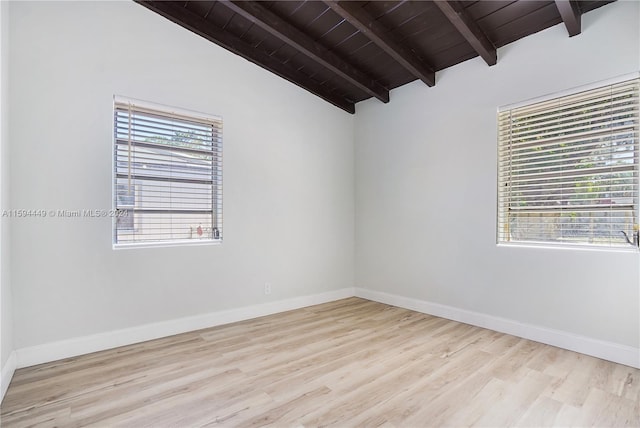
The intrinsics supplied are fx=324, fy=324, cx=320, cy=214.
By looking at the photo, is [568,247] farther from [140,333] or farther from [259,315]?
[140,333]

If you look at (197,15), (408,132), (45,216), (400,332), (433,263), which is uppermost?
(197,15)

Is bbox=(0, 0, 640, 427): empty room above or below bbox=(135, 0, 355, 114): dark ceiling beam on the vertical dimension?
below

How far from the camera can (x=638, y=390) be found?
2.12 metres

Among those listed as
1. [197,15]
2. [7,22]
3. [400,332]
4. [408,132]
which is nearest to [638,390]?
[400,332]

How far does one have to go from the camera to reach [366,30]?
289 centimetres

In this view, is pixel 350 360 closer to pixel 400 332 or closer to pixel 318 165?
pixel 400 332

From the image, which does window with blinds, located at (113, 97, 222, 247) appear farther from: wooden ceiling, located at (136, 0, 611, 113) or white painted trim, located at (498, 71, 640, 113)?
white painted trim, located at (498, 71, 640, 113)

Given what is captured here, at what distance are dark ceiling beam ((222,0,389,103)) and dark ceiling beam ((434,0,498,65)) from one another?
1.25 m

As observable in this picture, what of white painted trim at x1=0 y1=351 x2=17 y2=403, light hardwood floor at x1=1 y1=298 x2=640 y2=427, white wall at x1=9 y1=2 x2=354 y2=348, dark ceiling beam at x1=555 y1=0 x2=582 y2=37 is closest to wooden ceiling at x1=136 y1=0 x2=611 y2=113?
dark ceiling beam at x1=555 y1=0 x2=582 y2=37

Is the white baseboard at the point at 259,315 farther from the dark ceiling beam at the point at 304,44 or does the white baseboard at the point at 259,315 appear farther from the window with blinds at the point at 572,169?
the dark ceiling beam at the point at 304,44

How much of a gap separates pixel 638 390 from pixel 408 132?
9.94 feet

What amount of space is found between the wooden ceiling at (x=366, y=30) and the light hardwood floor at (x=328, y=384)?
8.91 ft

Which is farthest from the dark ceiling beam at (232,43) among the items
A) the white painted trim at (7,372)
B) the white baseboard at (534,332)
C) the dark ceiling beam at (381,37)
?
the white painted trim at (7,372)

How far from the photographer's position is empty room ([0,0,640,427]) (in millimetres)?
2160
